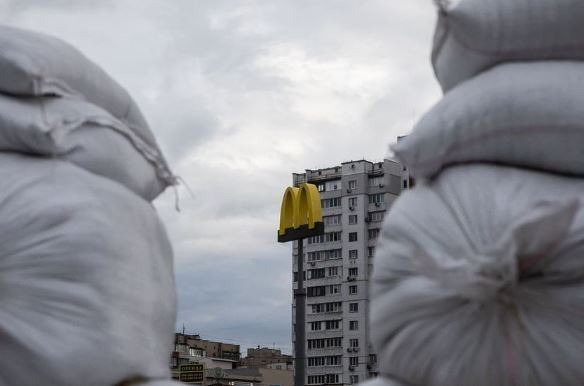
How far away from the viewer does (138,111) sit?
351cm

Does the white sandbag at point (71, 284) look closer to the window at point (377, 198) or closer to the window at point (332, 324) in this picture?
the window at point (377, 198)

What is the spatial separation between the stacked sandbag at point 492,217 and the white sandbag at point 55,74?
1.03 m

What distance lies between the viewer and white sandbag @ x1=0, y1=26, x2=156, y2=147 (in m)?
3.08

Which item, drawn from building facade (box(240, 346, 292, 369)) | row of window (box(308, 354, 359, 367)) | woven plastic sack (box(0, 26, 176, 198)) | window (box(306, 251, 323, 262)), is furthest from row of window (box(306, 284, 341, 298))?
woven plastic sack (box(0, 26, 176, 198))

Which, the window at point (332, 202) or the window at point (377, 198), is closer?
the window at point (377, 198)

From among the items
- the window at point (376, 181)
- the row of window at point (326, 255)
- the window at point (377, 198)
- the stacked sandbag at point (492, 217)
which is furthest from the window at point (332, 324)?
the stacked sandbag at point (492, 217)

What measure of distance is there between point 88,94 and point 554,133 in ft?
5.01

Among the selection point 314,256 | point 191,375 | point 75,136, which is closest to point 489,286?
point 75,136

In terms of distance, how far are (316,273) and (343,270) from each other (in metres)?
1.90

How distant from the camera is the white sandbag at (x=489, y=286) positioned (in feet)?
8.00

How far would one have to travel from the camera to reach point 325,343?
150ft

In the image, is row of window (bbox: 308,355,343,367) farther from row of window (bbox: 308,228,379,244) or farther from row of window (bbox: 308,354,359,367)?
row of window (bbox: 308,228,379,244)

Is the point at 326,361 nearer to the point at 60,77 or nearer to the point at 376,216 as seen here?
the point at 376,216

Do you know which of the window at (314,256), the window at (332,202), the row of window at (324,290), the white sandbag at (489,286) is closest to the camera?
the white sandbag at (489,286)
